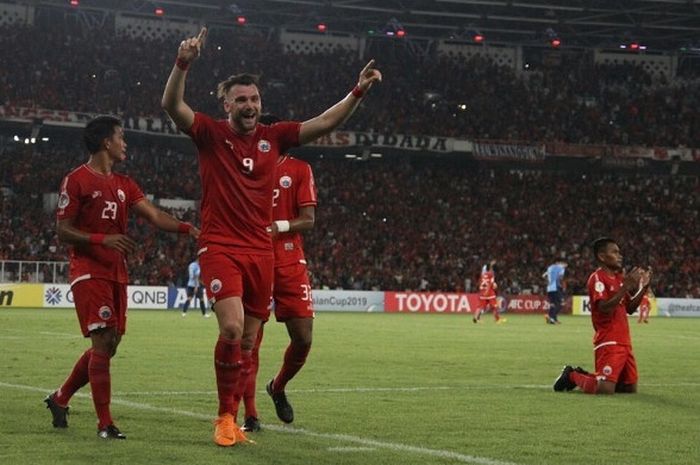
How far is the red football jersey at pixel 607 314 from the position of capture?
1344 centimetres

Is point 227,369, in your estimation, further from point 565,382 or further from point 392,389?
point 565,382

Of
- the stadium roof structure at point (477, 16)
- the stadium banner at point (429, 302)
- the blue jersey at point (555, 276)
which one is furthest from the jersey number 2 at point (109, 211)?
the stadium roof structure at point (477, 16)

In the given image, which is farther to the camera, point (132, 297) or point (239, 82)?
point (132, 297)

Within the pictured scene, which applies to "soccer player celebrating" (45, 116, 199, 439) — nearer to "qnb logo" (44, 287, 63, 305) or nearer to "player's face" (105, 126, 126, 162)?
"player's face" (105, 126, 126, 162)

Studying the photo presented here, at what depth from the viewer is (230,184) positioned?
8570mm

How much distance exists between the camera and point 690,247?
190 ft

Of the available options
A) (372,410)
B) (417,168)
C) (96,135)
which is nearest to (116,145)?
(96,135)

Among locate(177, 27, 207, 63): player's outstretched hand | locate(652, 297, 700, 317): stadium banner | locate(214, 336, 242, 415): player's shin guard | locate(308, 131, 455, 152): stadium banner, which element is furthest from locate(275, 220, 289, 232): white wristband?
locate(308, 131, 455, 152): stadium banner

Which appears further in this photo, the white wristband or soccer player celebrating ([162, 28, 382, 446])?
the white wristband

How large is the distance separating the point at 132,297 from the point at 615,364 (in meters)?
30.7

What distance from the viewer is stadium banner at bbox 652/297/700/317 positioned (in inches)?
2035

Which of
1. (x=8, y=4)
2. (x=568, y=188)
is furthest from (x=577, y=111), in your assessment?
(x=8, y=4)

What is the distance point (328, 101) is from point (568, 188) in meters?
12.9

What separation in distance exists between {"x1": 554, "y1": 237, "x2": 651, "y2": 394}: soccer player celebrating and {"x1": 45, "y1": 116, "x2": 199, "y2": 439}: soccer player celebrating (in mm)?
5748
